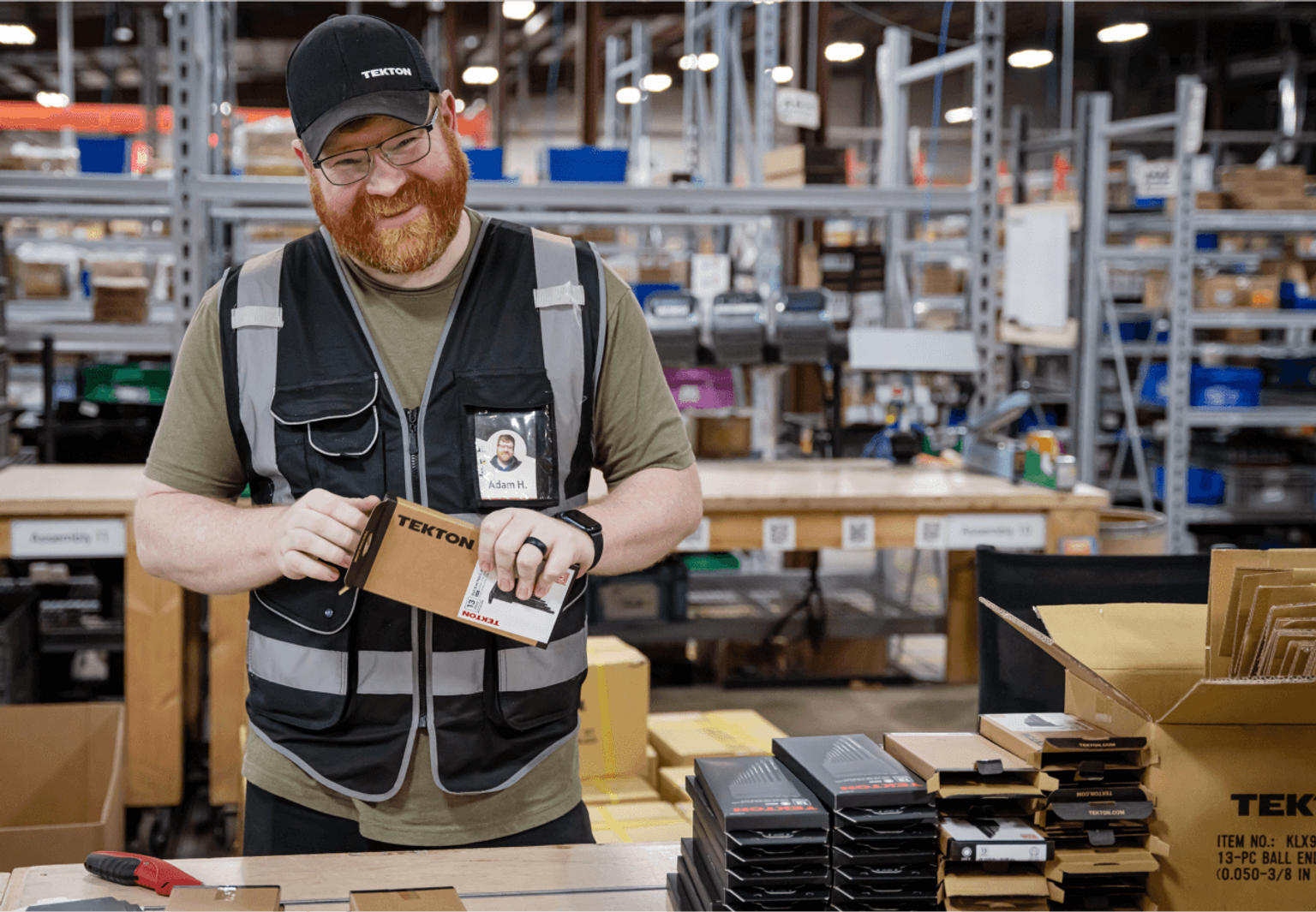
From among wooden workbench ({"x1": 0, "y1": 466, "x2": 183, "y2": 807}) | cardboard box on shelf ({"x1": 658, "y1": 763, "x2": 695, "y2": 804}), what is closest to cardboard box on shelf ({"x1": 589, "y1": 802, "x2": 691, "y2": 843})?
cardboard box on shelf ({"x1": 658, "y1": 763, "x2": 695, "y2": 804})

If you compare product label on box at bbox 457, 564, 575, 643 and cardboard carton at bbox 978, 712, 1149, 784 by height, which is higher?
product label on box at bbox 457, 564, 575, 643

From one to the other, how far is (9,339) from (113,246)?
3.02 meters

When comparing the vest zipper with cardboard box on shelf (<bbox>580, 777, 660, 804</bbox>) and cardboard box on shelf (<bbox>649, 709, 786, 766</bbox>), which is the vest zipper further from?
cardboard box on shelf (<bbox>649, 709, 786, 766</bbox>)

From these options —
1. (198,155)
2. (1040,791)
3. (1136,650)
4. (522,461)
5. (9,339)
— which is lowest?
(1040,791)

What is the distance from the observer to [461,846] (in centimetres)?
150

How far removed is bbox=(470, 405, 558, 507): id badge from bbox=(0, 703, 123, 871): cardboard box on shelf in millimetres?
1517

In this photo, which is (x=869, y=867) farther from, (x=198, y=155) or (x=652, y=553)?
(x=198, y=155)

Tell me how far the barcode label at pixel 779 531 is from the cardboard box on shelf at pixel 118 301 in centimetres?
302

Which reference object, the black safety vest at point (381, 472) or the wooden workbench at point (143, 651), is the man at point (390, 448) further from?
the wooden workbench at point (143, 651)

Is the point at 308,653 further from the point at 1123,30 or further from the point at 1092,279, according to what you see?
the point at 1123,30

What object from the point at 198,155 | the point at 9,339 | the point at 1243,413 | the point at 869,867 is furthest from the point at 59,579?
the point at 1243,413

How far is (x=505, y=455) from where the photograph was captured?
149cm

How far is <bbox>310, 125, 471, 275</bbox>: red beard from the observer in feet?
4.73

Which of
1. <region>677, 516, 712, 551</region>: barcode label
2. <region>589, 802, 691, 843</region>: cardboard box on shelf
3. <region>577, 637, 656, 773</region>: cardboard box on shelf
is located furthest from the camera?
<region>677, 516, 712, 551</region>: barcode label
